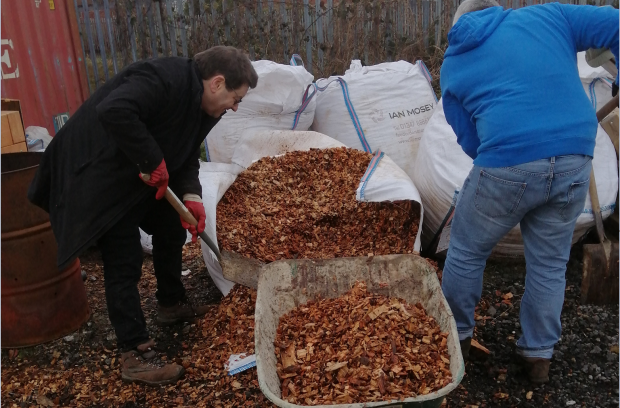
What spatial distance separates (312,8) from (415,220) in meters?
4.55

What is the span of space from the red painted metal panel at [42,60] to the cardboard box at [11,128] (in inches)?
59.5

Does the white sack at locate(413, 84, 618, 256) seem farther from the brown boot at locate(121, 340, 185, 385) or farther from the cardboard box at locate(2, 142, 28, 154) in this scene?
the cardboard box at locate(2, 142, 28, 154)

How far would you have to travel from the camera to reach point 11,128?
379 centimetres

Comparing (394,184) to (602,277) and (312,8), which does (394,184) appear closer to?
(602,277)

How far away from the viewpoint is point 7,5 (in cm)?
509

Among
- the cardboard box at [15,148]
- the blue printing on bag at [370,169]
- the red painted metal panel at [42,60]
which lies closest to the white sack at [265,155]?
the blue printing on bag at [370,169]

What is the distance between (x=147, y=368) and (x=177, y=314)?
1.66 ft

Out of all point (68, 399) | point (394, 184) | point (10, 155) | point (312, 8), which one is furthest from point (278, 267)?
point (312, 8)

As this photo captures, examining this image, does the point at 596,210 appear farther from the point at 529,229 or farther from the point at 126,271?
the point at 126,271

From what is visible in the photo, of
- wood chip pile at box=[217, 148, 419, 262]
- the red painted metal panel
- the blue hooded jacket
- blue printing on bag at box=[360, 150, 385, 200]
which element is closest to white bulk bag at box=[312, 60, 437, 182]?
blue printing on bag at box=[360, 150, 385, 200]

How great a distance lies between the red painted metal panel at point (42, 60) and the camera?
5.13 metres

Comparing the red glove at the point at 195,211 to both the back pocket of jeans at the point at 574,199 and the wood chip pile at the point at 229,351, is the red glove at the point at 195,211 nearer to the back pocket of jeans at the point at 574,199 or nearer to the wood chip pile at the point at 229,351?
the wood chip pile at the point at 229,351

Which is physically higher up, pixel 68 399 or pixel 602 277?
pixel 602 277

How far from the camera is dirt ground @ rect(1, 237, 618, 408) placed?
8.14 feet
